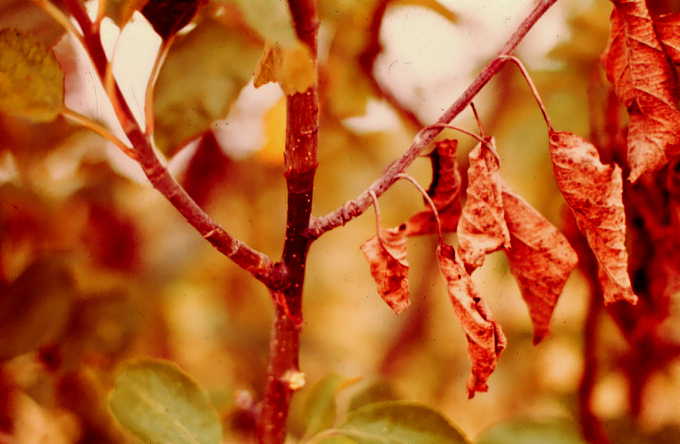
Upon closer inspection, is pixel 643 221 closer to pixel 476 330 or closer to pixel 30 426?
pixel 476 330

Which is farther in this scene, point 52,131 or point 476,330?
point 52,131

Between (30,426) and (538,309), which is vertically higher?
(538,309)

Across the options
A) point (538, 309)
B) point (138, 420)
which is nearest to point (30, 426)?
point (138, 420)

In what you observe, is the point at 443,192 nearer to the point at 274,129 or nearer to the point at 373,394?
the point at 373,394

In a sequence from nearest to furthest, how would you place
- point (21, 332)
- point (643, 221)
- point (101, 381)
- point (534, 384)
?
point (643, 221)
point (21, 332)
point (101, 381)
point (534, 384)

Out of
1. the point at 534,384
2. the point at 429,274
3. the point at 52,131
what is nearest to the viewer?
the point at 52,131

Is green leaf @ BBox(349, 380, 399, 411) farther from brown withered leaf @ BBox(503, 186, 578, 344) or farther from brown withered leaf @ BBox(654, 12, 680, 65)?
brown withered leaf @ BBox(654, 12, 680, 65)

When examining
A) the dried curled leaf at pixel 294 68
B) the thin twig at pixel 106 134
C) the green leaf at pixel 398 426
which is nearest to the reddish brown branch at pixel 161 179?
the thin twig at pixel 106 134
